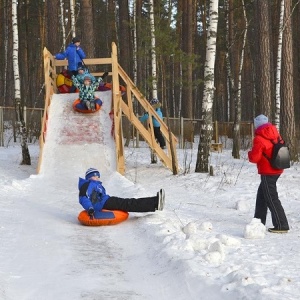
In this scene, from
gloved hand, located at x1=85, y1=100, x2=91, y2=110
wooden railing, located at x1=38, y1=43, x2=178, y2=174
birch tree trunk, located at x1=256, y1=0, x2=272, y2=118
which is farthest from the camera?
birch tree trunk, located at x1=256, y1=0, x2=272, y2=118

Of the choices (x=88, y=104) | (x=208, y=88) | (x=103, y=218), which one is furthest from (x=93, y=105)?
(x=103, y=218)

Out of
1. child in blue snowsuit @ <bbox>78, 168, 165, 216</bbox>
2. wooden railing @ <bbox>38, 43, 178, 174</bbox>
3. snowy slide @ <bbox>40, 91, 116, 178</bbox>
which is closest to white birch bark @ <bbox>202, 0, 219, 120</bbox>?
wooden railing @ <bbox>38, 43, 178, 174</bbox>

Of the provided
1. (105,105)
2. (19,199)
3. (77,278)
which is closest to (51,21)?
(105,105)

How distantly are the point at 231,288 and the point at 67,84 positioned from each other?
11.7m

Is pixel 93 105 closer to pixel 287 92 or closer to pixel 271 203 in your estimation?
pixel 287 92

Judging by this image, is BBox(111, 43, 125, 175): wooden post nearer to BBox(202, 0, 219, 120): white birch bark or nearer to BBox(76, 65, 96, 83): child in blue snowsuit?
BBox(76, 65, 96, 83): child in blue snowsuit

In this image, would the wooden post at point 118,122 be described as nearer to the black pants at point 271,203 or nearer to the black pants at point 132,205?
the black pants at point 132,205

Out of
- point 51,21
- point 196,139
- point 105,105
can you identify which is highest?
point 51,21

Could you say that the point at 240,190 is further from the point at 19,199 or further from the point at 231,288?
the point at 231,288

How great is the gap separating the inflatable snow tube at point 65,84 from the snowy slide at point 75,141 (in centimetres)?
85

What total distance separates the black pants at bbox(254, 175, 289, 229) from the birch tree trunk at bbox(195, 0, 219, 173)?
4.99 metres

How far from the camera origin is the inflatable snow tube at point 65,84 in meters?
14.8

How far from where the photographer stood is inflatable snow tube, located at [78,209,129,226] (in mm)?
6902

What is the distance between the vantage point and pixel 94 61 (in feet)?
47.1
